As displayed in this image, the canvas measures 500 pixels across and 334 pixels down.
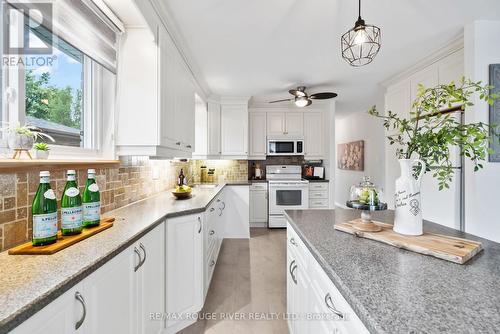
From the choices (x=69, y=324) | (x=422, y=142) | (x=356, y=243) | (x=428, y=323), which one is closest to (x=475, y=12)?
(x=422, y=142)

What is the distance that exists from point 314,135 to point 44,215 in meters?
4.29

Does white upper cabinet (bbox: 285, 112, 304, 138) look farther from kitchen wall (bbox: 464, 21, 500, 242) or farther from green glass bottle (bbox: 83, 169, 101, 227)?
green glass bottle (bbox: 83, 169, 101, 227)

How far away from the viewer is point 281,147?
4.47m

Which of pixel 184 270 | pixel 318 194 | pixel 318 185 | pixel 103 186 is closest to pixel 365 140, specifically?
pixel 318 185

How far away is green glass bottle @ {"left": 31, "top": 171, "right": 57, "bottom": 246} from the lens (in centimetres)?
92

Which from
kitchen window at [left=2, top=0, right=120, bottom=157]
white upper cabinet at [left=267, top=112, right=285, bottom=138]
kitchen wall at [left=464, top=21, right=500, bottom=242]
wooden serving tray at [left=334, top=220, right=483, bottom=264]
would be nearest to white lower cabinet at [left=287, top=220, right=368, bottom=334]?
wooden serving tray at [left=334, top=220, right=483, bottom=264]

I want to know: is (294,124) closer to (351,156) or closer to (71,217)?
(351,156)

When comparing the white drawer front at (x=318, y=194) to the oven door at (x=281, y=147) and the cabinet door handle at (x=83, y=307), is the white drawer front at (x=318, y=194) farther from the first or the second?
the cabinet door handle at (x=83, y=307)

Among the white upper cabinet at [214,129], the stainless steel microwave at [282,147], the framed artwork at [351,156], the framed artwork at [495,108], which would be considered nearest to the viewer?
the framed artwork at [495,108]

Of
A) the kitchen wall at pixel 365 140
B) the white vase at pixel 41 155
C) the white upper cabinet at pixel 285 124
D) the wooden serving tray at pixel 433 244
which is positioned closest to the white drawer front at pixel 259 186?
the white upper cabinet at pixel 285 124

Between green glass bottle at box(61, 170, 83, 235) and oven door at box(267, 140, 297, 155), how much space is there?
3.63 meters

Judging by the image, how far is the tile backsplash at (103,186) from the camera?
3.13 ft

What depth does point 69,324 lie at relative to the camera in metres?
0.74

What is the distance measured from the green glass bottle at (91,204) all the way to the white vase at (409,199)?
1582mm
